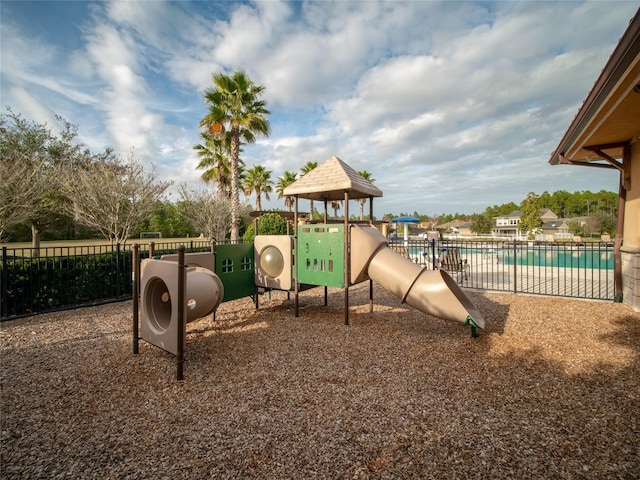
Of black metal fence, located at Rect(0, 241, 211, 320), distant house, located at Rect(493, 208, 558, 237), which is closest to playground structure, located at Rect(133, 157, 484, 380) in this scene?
black metal fence, located at Rect(0, 241, 211, 320)

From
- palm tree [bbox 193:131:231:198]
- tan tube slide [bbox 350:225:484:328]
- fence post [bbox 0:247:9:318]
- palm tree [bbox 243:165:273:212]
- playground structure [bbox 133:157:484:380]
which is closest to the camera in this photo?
playground structure [bbox 133:157:484:380]

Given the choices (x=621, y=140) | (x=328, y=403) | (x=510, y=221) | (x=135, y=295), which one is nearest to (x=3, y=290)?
(x=135, y=295)

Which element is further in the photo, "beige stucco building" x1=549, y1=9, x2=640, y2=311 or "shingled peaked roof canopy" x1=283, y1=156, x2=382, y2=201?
"shingled peaked roof canopy" x1=283, y1=156, x2=382, y2=201

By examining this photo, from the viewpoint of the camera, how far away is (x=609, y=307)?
659 centimetres

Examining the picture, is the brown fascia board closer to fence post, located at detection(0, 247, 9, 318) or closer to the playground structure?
the playground structure

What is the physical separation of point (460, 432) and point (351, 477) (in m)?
1.13

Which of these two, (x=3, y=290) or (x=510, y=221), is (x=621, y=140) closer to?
(x=3, y=290)

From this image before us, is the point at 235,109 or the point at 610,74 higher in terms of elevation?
the point at 235,109

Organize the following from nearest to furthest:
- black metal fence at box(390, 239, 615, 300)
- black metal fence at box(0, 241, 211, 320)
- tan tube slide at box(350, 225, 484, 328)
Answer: tan tube slide at box(350, 225, 484, 328)
black metal fence at box(0, 241, 211, 320)
black metal fence at box(390, 239, 615, 300)

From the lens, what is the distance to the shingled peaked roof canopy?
597 cm

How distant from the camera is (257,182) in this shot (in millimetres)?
32188

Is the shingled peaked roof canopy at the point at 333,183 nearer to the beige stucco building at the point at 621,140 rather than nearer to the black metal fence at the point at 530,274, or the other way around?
the beige stucco building at the point at 621,140

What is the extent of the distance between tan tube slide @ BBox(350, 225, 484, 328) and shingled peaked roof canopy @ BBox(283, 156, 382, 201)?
856mm

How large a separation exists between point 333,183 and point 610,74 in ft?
13.5
